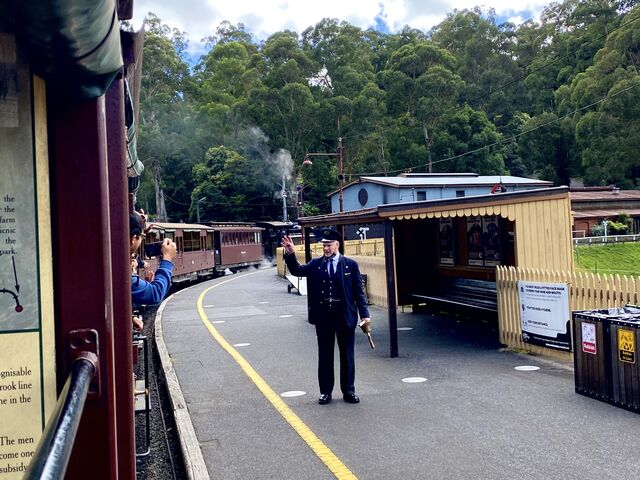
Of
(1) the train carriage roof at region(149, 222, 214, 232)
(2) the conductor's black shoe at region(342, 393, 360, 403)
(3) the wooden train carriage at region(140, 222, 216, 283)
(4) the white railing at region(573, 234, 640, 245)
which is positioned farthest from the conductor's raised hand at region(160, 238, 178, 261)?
(4) the white railing at region(573, 234, 640, 245)

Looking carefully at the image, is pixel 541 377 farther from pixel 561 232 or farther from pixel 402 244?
pixel 402 244

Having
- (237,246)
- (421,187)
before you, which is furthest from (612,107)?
(237,246)

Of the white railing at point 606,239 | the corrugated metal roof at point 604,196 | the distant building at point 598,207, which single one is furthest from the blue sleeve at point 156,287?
the corrugated metal roof at point 604,196

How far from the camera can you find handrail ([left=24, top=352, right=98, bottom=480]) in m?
1.29

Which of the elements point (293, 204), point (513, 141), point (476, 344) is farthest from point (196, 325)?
point (513, 141)

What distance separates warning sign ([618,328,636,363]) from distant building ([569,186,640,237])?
137 feet

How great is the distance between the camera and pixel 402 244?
14.5 metres

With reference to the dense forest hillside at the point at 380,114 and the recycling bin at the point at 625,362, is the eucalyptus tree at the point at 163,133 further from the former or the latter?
the recycling bin at the point at 625,362

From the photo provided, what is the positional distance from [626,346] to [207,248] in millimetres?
28826

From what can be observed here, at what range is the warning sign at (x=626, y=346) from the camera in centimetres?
645

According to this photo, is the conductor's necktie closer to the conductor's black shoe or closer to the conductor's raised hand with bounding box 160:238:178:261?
the conductor's black shoe

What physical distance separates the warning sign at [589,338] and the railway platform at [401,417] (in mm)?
554

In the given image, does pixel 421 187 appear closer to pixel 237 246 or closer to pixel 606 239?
pixel 606 239

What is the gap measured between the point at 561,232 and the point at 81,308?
31.4ft
